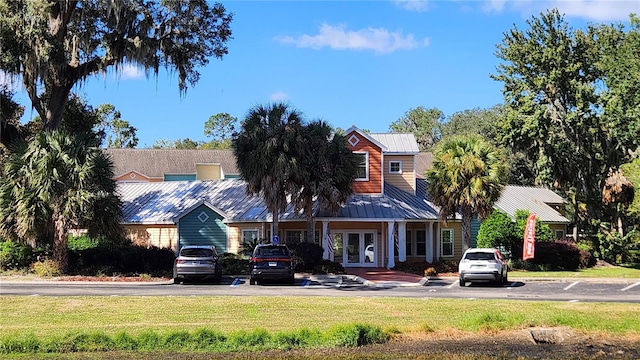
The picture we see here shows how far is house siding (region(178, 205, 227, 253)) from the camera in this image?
132ft

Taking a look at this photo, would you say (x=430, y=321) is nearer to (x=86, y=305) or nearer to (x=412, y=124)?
(x=86, y=305)

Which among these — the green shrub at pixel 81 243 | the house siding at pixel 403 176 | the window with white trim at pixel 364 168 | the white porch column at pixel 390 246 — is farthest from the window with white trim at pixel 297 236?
the green shrub at pixel 81 243

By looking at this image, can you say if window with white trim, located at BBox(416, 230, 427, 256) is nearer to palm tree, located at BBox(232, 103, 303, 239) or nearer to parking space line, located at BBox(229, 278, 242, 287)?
palm tree, located at BBox(232, 103, 303, 239)

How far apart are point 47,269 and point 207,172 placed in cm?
2508

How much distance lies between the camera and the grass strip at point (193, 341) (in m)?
14.5

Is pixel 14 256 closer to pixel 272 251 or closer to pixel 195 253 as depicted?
pixel 195 253

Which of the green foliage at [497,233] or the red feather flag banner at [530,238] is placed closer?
the red feather flag banner at [530,238]

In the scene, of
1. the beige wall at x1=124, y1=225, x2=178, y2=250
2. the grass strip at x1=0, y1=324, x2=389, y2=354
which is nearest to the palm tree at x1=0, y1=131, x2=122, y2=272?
the beige wall at x1=124, y1=225, x2=178, y2=250

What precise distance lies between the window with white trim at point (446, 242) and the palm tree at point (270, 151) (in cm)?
1147

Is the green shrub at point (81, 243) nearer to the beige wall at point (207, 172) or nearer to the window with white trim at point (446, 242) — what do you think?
the beige wall at point (207, 172)

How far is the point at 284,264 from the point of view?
29.8m

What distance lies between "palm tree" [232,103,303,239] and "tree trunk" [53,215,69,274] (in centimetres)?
869

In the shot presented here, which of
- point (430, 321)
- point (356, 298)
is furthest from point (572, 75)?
A: point (430, 321)

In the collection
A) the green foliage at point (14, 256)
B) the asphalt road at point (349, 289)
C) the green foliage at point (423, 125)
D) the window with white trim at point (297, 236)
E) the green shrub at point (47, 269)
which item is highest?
the green foliage at point (423, 125)
